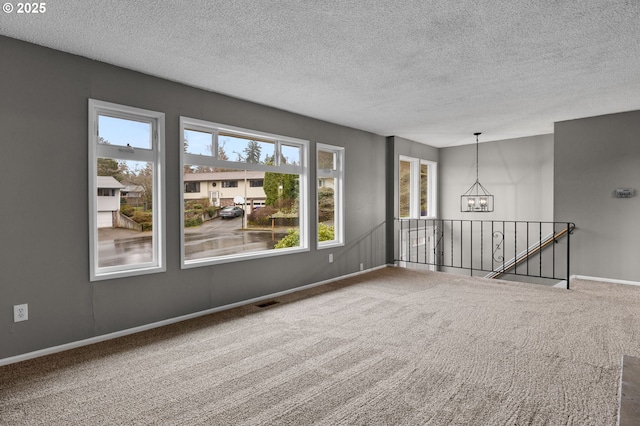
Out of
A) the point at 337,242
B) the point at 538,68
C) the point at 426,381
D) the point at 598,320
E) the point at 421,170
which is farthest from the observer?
the point at 421,170

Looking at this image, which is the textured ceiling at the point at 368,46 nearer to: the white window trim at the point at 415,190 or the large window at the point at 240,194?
the large window at the point at 240,194

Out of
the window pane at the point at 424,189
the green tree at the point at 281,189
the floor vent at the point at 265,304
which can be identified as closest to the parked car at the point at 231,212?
the green tree at the point at 281,189

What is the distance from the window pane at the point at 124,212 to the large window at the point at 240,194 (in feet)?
1.15

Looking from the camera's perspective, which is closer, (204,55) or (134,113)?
(204,55)

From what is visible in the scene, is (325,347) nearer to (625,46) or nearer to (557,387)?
(557,387)

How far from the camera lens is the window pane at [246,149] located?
4230mm

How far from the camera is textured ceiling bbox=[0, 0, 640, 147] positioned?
231 centimetres

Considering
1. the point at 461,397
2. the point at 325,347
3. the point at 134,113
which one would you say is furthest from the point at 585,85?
the point at 134,113

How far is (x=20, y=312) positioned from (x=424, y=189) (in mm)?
7246

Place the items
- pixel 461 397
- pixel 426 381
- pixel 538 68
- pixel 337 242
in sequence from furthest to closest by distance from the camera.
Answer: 1. pixel 337 242
2. pixel 538 68
3. pixel 426 381
4. pixel 461 397

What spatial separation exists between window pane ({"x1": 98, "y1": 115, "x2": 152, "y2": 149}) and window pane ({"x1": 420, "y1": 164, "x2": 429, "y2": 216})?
596 centimetres

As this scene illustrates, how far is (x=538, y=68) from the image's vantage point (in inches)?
129

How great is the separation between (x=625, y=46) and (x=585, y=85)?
103cm

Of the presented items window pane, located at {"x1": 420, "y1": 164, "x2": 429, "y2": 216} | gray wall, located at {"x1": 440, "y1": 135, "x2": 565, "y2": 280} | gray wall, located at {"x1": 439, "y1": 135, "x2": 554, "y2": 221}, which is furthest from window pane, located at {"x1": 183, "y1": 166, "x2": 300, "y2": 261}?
gray wall, located at {"x1": 439, "y1": 135, "x2": 554, "y2": 221}
